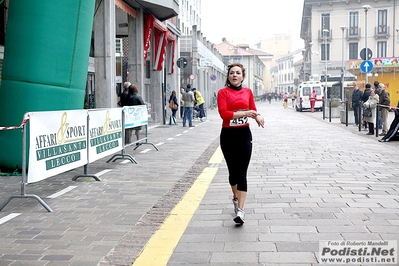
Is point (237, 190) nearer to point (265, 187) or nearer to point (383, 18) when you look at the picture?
point (265, 187)

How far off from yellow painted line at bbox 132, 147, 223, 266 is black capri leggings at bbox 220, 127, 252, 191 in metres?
0.74

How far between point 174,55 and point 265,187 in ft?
76.2

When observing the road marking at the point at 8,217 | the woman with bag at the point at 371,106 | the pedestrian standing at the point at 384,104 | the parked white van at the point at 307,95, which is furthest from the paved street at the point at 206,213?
the parked white van at the point at 307,95

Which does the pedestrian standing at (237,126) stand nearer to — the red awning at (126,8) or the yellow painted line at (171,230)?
the yellow painted line at (171,230)

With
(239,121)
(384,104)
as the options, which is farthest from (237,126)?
(384,104)

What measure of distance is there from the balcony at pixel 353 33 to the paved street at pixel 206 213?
58.4 metres

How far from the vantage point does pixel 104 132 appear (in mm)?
9867

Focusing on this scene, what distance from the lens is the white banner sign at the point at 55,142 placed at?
6867 millimetres

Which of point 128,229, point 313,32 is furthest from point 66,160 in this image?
point 313,32

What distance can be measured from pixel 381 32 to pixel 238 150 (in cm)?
6525

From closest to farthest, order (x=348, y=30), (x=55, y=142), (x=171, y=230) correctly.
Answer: (x=171, y=230) < (x=55, y=142) < (x=348, y=30)

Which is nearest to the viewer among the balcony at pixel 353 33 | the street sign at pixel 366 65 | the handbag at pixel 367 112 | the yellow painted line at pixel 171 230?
the yellow painted line at pixel 171 230

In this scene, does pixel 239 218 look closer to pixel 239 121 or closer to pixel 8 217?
pixel 239 121

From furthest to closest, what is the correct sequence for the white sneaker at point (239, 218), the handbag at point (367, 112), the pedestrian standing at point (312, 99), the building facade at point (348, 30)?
1. the building facade at point (348, 30)
2. the pedestrian standing at point (312, 99)
3. the handbag at point (367, 112)
4. the white sneaker at point (239, 218)
